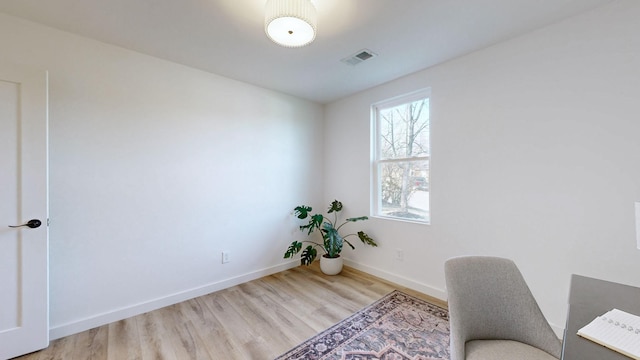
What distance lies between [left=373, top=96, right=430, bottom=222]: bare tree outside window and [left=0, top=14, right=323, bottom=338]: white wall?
1405 mm

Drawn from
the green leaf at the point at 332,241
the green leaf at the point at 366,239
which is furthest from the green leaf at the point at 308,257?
the green leaf at the point at 366,239

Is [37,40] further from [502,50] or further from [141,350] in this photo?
[502,50]

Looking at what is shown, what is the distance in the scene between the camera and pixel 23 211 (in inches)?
70.8

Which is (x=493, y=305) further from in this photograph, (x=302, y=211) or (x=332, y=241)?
(x=302, y=211)

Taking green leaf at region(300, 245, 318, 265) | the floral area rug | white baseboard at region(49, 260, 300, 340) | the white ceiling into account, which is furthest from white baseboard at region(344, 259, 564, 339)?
the white ceiling

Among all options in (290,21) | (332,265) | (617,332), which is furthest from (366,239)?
(290,21)

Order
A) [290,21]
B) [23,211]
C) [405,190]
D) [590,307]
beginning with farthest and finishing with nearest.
A: [405,190]
[23,211]
[290,21]
[590,307]

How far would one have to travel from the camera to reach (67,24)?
6.42 ft

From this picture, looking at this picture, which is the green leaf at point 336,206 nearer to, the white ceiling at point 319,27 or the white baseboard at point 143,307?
the white baseboard at point 143,307

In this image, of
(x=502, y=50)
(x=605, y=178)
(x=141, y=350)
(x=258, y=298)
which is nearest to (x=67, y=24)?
(x=141, y=350)

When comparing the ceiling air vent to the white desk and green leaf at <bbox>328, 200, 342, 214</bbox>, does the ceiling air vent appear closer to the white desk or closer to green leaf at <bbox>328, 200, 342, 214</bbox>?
green leaf at <bbox>328, 200, 342, 214</bbox>

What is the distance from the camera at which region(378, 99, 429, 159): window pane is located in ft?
9.49

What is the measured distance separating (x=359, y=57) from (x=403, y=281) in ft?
8.22

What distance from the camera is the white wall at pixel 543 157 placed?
171cm
